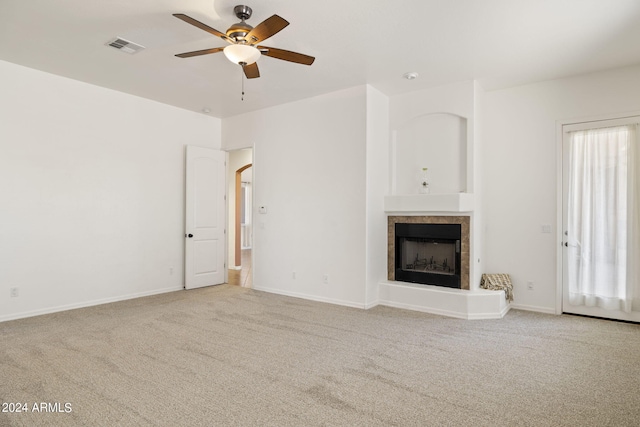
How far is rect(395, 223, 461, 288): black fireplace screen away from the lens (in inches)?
191

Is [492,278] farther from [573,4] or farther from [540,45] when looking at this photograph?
[573,4]

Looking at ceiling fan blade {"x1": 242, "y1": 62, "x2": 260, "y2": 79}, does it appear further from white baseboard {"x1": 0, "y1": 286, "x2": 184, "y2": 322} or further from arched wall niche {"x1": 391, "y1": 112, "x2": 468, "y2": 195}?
white baseboard {"x1": 0, "y1": 286, "x2": 184, "y2": 322}

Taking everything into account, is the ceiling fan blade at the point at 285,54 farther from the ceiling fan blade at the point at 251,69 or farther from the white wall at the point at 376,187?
the white wall at the point at 376,187

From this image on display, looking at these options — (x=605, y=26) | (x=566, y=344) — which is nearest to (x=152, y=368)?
(x=566, y=344)

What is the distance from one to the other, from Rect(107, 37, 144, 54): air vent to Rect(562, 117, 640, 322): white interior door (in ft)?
16.6

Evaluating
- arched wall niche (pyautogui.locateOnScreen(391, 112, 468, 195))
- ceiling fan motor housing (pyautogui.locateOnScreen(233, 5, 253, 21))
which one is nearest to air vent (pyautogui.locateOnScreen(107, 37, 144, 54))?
ceiling fan motor housing (pyautogui.locateOnScreen(233, 5, 253, 21))

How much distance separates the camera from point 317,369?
2.98m

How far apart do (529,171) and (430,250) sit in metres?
1.63

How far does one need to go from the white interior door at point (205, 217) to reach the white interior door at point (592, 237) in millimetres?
5165

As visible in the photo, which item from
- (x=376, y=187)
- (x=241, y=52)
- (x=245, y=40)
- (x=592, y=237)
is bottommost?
(x=592, y=237)

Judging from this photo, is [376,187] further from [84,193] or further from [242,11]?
[84,193]

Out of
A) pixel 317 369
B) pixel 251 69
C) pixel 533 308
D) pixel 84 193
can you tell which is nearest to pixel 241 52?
pixel 251 69

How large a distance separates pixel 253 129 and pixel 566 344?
5114 mm

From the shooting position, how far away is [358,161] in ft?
16.5
